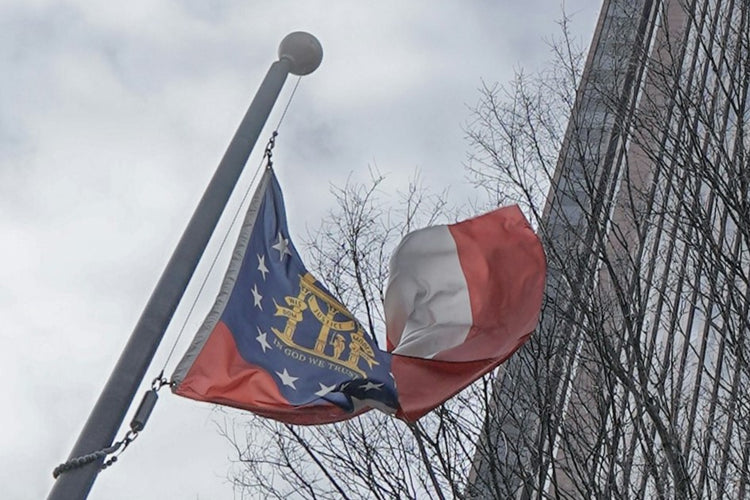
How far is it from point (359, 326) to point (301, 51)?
56.9 inches

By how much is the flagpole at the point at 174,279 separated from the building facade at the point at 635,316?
125 inches

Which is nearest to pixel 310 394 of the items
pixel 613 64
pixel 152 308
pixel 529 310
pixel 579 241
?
pixel 152 308

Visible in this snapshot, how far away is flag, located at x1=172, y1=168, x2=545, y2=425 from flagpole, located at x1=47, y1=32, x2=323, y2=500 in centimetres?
40

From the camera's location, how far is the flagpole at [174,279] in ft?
12.8

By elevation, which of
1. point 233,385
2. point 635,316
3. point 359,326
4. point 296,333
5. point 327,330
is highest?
point 635,316

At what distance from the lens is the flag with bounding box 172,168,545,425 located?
16.0 feet

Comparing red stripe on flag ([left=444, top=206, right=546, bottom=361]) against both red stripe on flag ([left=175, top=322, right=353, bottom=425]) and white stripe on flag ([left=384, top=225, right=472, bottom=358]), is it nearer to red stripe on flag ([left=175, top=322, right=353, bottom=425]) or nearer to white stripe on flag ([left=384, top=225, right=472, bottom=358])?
white stripe on flag ([left=384, top=225, right=472, bottom=358])

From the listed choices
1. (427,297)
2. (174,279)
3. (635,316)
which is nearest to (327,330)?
(174,279)

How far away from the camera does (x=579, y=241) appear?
8.92m

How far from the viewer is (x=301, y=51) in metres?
5.76

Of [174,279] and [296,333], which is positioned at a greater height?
[296,333]

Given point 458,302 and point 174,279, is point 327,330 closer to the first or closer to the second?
point 174,279

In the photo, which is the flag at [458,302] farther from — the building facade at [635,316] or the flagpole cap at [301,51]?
the flagpole cap at [301,51]

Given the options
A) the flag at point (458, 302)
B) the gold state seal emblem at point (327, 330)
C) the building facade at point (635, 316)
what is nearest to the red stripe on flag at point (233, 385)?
the gold state seal emblem at point (327, 330)
